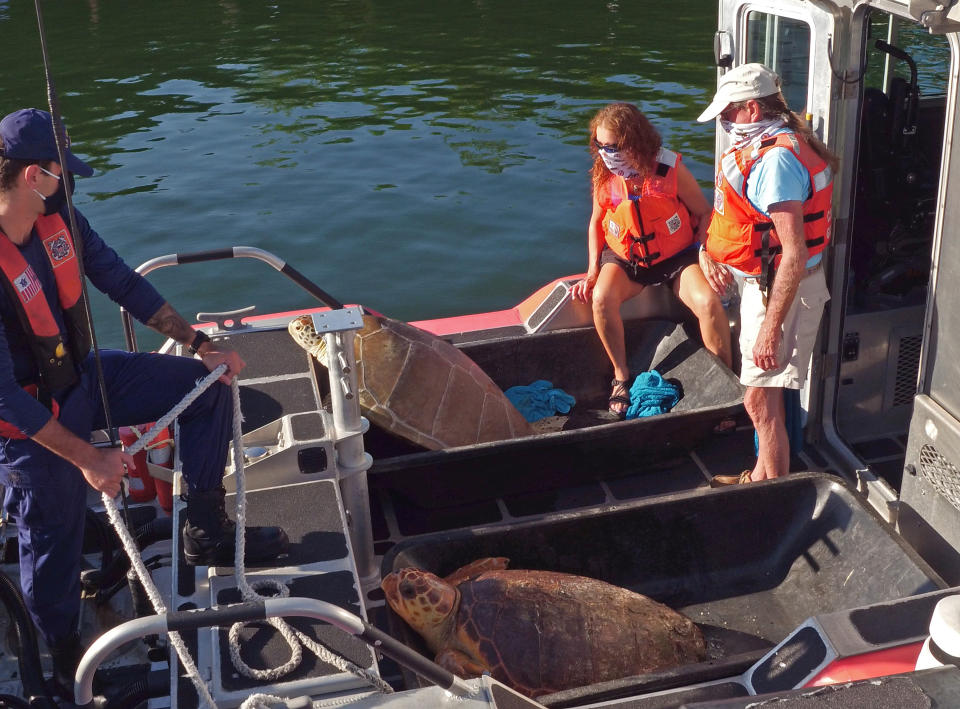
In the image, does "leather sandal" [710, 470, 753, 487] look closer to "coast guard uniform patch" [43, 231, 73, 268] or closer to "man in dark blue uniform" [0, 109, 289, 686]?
"man in dark blue uniform" [0, 109, 289, 686]

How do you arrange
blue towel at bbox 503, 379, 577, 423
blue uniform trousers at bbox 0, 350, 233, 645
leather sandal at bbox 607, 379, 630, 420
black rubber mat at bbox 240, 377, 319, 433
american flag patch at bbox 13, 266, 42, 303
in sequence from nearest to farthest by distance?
1. american flag patch at bbox 13, 266, 42, 303
2. blue uniform trousers at bbox 0, 350, 233, 645
3. black rubber mat at bbox 240, 377, 319, 433
4. leather sandal at bbox 607, 379, 630, 420
5. blue towel at bbox 503, 379, 577, 423

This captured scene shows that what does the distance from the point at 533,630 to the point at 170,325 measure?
6.13 feet

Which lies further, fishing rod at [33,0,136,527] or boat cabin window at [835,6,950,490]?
boat cabin window at [835,6,950,490]

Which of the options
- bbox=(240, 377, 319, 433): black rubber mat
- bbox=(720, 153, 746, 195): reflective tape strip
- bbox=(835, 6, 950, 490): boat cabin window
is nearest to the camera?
bbox=(720, 153, 746, 195): reflective tape strip

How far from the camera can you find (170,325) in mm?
3926

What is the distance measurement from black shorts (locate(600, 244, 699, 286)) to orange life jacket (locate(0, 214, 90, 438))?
2.90 m

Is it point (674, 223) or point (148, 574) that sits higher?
point (674, 223)

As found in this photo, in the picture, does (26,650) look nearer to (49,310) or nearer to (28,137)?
(49,310)

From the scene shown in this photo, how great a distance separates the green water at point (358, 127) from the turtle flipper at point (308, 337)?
4.47m

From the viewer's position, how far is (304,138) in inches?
542

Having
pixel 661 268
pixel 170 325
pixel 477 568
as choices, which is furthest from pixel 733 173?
pixel 170 325

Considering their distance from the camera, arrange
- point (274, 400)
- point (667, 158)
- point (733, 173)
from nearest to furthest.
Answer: point (733, 173) < point (274, 400) < point (667, 158)

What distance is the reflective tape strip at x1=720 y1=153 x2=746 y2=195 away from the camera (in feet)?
13.5

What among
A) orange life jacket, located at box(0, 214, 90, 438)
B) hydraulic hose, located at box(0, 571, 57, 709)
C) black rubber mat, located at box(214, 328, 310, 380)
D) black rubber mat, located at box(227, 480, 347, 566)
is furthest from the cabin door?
hydraulic hose, located at box(0, 571, 57, 709)
